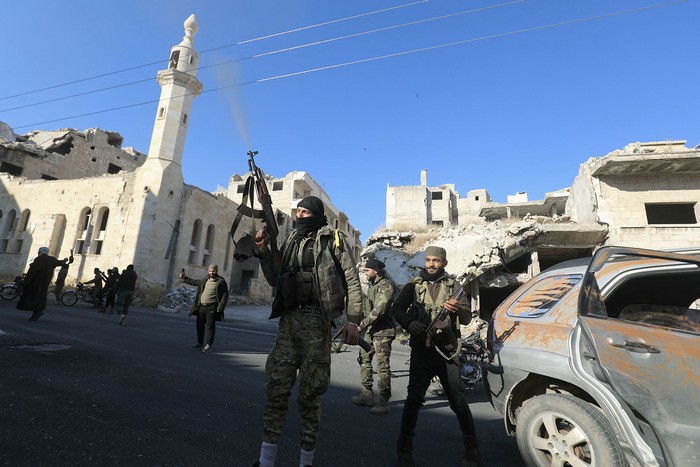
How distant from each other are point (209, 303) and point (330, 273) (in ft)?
16.6

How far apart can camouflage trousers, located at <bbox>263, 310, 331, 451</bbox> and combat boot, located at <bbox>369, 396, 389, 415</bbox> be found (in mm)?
1831

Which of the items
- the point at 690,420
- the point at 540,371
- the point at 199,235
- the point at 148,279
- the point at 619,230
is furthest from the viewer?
the point at 199,235

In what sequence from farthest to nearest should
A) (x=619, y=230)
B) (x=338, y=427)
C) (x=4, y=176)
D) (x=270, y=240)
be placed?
(x=4, y=176), (x=619, y=230), (x=338, y=427), (x=270, y=240)

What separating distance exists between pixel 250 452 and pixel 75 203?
28.5m

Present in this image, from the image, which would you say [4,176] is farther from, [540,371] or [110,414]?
[540,371]

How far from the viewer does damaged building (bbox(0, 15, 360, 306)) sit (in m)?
21.2

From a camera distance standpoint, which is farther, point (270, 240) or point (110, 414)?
point (110, 414)

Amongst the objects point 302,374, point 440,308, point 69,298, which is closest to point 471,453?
point 440,308

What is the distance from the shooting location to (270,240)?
2732mm

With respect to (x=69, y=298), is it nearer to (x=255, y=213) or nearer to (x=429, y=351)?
(x=255, y=213)

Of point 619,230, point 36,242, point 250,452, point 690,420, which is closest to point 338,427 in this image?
point 250,452

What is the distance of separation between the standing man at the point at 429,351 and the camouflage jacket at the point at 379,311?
3.94 feet

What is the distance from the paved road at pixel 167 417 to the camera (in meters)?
2.51

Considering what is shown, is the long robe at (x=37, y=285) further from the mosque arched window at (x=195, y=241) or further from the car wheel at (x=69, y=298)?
the mosque arched window at (x=195, y=241)
